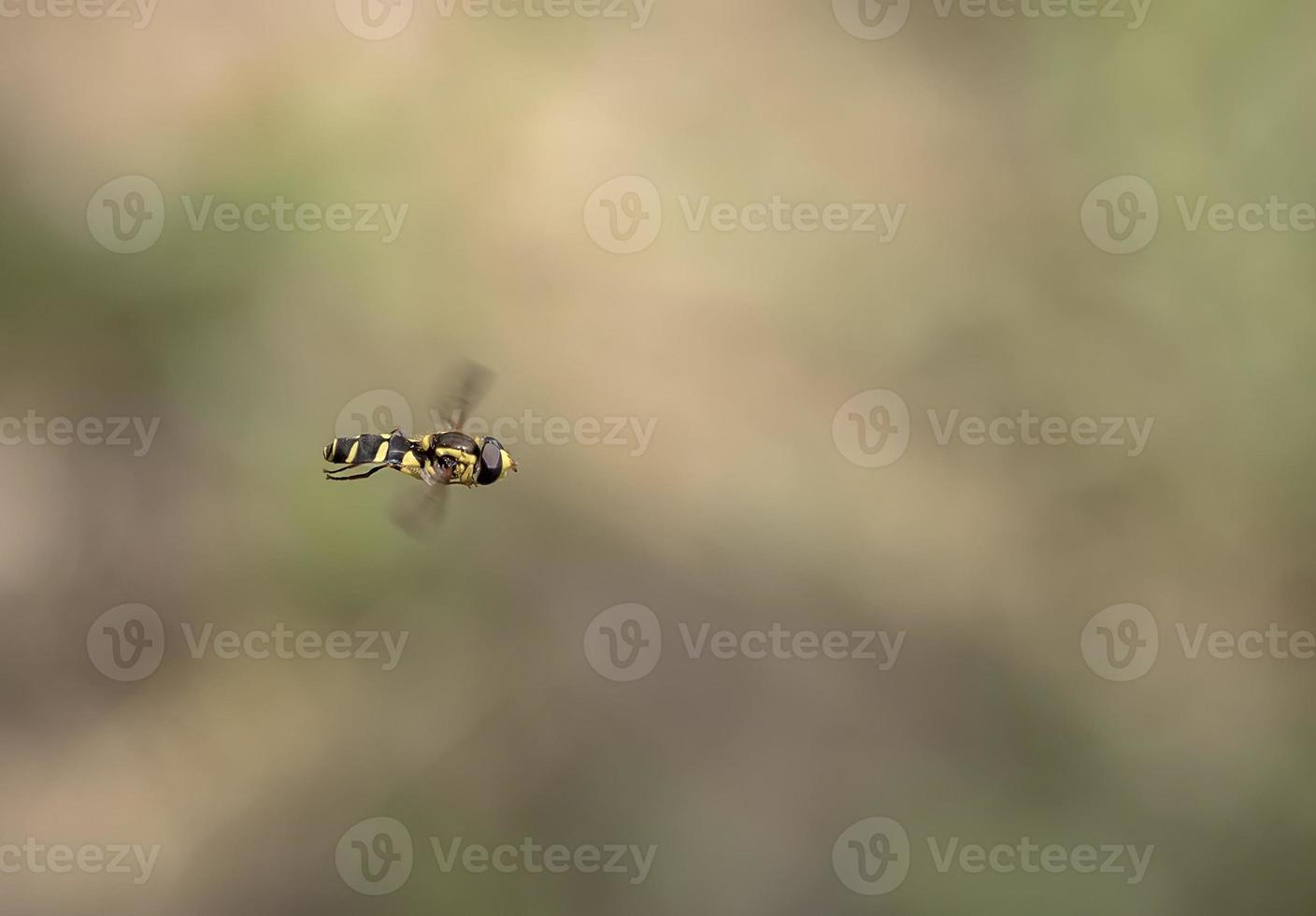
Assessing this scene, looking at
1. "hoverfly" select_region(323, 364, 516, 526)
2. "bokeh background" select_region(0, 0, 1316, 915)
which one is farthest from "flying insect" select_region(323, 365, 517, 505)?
"bokeh background" select_region(0, 0, 1316, 915)

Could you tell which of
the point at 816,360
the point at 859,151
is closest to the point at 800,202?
the point at 859,151

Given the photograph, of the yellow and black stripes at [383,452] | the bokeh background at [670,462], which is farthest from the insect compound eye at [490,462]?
the bokeh background at [670,462]

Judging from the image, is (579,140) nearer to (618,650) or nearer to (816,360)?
(816,360)

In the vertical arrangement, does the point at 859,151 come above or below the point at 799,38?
below

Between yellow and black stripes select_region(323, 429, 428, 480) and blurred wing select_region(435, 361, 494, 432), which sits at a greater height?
blurred wing select_region(435, 361, 494, 432)

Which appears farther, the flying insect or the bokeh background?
the bokeh background

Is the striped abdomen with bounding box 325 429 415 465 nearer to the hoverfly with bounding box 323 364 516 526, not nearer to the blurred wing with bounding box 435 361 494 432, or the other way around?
the hoverfly with bounding box 323 364 516 526
